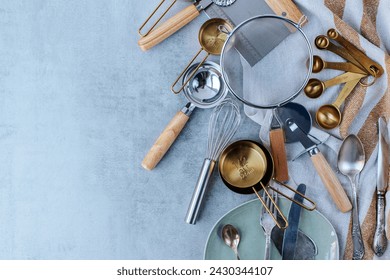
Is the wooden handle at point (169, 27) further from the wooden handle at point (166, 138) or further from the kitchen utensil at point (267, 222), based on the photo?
the kitchen utensil at point (267, 222)

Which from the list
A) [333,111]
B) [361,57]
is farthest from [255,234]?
[361,57]

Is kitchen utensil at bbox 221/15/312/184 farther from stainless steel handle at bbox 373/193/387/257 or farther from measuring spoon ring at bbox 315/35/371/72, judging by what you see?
stainless steel handle at bbox 373/193/387/257

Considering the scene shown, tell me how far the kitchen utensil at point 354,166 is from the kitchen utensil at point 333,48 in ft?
0.42

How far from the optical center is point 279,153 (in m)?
0.96

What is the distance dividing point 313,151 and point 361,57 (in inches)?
7.0

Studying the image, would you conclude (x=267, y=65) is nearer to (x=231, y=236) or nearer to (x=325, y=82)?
(x=325, y=82)

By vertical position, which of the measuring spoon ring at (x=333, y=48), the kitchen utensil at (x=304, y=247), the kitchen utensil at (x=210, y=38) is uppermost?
the measuring spoon ring at (x=333, y=48)

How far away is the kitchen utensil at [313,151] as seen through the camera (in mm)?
947

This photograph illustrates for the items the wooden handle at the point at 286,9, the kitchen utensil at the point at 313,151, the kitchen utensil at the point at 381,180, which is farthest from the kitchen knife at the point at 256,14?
the kitchen utensil at the point at 381,180

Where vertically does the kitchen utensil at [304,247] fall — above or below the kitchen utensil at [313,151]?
below

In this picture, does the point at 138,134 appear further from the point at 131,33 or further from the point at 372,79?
the point at 372,79

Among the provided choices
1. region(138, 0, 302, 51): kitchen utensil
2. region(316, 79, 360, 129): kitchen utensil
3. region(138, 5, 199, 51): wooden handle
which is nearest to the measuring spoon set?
region(316, 79, 360, 129): kitchen utensil
